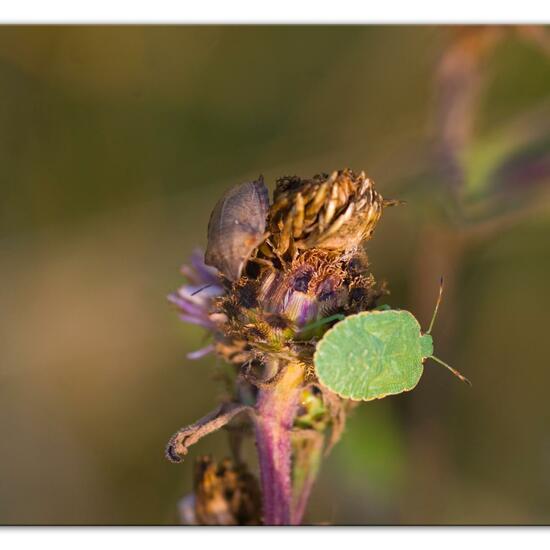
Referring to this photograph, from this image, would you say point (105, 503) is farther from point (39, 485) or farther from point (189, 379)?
point (189, 379)

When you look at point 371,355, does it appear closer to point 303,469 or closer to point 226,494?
point 303,469

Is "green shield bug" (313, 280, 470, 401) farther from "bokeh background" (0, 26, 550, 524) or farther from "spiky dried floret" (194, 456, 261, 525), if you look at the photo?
"bokeh background" (0, 26, 550, 524)

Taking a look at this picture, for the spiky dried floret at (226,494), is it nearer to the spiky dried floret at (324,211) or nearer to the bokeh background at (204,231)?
the spiky dried floret at (324,211)

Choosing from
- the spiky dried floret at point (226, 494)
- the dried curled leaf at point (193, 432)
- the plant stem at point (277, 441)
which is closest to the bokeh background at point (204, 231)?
the spiky dried floret at point (226, 494)

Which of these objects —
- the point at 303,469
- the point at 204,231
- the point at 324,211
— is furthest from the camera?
the point at 204,231

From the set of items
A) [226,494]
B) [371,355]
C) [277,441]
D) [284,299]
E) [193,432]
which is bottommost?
[226,494]

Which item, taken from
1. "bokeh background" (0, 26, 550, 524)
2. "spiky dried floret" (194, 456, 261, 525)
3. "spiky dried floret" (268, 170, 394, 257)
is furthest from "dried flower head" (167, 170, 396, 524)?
"bokeh background" (0, 26, 550, 524)

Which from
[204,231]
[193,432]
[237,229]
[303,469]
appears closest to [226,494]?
[303,469]

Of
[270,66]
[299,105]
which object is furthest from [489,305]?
[270,66]
